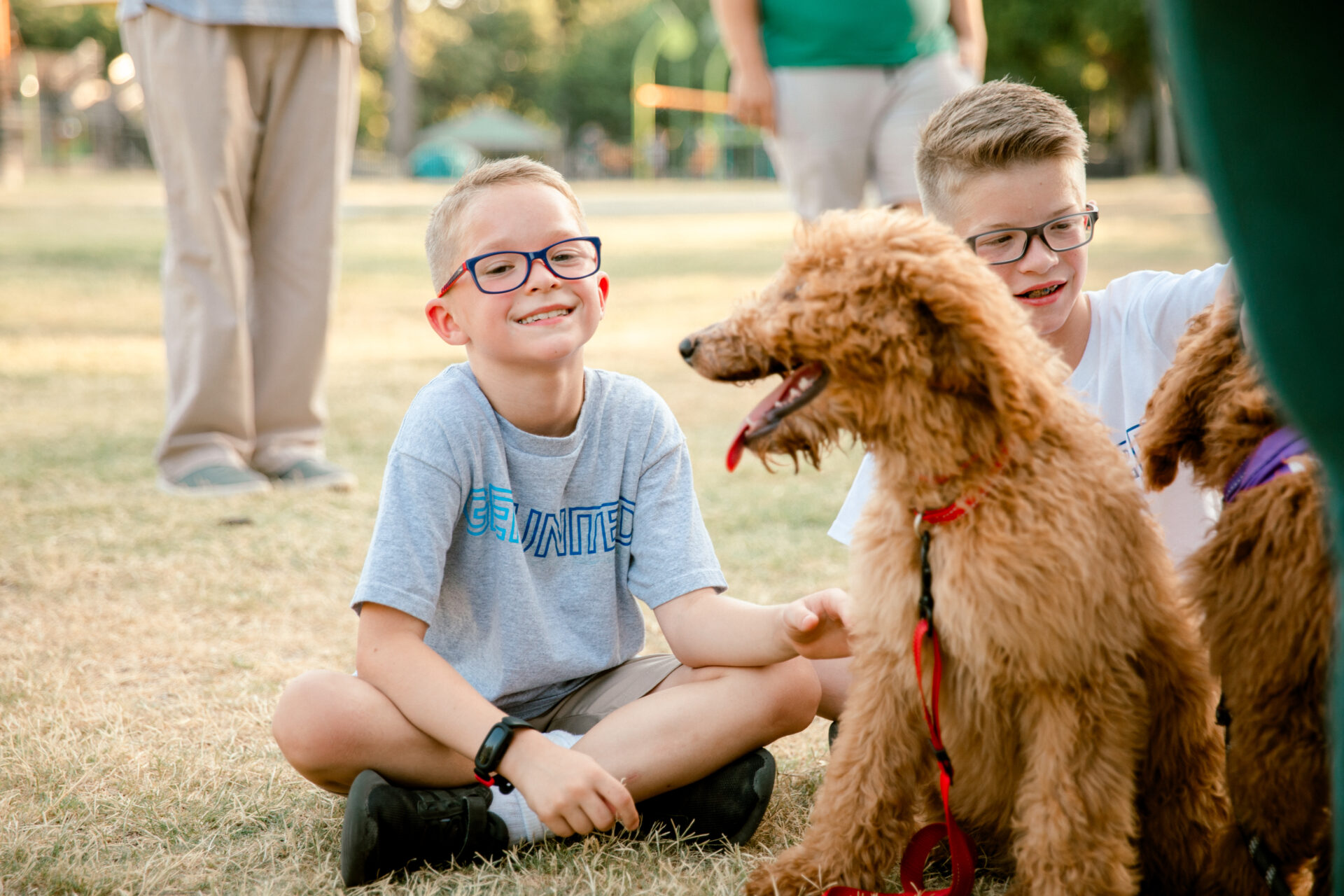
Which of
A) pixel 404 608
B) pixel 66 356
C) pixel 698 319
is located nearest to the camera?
pixel 404 608

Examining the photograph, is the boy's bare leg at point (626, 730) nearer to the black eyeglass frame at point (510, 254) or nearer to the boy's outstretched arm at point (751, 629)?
the boy's outstretched arm at point (751, 629)

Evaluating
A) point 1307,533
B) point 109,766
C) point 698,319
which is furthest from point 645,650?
point 698,319

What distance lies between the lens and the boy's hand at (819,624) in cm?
247

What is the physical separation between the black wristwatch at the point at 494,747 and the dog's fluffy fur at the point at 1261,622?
1.33 m

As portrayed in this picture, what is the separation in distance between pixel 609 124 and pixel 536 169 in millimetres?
65879

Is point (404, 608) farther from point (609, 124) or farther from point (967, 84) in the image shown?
point (609, 124)

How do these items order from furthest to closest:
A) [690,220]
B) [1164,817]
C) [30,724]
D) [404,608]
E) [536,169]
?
[690,220], [30,724], [536,169], [404,608], [1164,817]

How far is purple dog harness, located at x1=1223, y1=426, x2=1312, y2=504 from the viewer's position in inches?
76.0

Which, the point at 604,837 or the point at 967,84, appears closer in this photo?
the point at 604,837

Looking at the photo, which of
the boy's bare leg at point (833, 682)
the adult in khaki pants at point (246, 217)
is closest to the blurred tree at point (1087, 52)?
the adult in khaki pants at point (246, 217)

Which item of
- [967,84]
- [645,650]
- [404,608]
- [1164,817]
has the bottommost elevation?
[645,650]

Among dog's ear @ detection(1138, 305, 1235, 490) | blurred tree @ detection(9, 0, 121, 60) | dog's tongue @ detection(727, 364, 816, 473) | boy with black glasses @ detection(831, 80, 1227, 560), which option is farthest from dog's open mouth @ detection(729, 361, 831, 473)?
blurred tree @ detection(9, 0, 121, 60)

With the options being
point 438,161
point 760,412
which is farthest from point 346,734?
point 438,161

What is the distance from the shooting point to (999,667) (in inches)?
81.0
